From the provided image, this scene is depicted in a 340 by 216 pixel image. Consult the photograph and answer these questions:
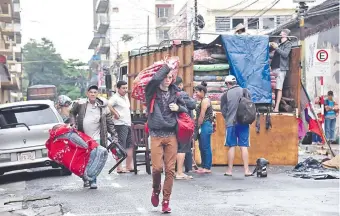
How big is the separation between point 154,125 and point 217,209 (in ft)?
4.18

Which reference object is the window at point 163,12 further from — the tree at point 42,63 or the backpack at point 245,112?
the backpack at point 245,112

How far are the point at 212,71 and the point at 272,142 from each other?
76.7 inches

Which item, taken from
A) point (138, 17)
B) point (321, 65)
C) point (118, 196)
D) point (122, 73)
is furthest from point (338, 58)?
point (138, 17)

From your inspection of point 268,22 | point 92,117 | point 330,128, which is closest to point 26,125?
point 92,117

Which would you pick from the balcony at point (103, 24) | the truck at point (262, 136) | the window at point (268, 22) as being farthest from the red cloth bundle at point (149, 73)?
the balcony at point (103, 24)

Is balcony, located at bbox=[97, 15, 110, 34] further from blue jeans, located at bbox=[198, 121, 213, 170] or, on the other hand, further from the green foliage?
blue jeans, located at bbox=[198, 121, 213, 170]

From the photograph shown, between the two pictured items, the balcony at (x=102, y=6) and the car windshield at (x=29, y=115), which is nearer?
the car windshield at (x=29, y=115)

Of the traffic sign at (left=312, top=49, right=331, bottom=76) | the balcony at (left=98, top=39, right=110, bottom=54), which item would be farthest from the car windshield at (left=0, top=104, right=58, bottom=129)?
the balcony at (left=98, top=39, right=110, bottom=54)

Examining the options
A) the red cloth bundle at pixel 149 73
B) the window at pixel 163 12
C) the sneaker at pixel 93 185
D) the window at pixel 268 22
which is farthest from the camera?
the window at pixel 163 12

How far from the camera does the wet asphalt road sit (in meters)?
9.49

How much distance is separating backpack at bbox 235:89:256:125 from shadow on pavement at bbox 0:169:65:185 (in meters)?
3.97

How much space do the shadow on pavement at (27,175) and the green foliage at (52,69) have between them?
91544 millimetres

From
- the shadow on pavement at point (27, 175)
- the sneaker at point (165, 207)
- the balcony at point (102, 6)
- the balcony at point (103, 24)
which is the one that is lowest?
the shadow on pavement at point (27, 175)

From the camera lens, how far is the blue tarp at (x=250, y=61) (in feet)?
54.0
